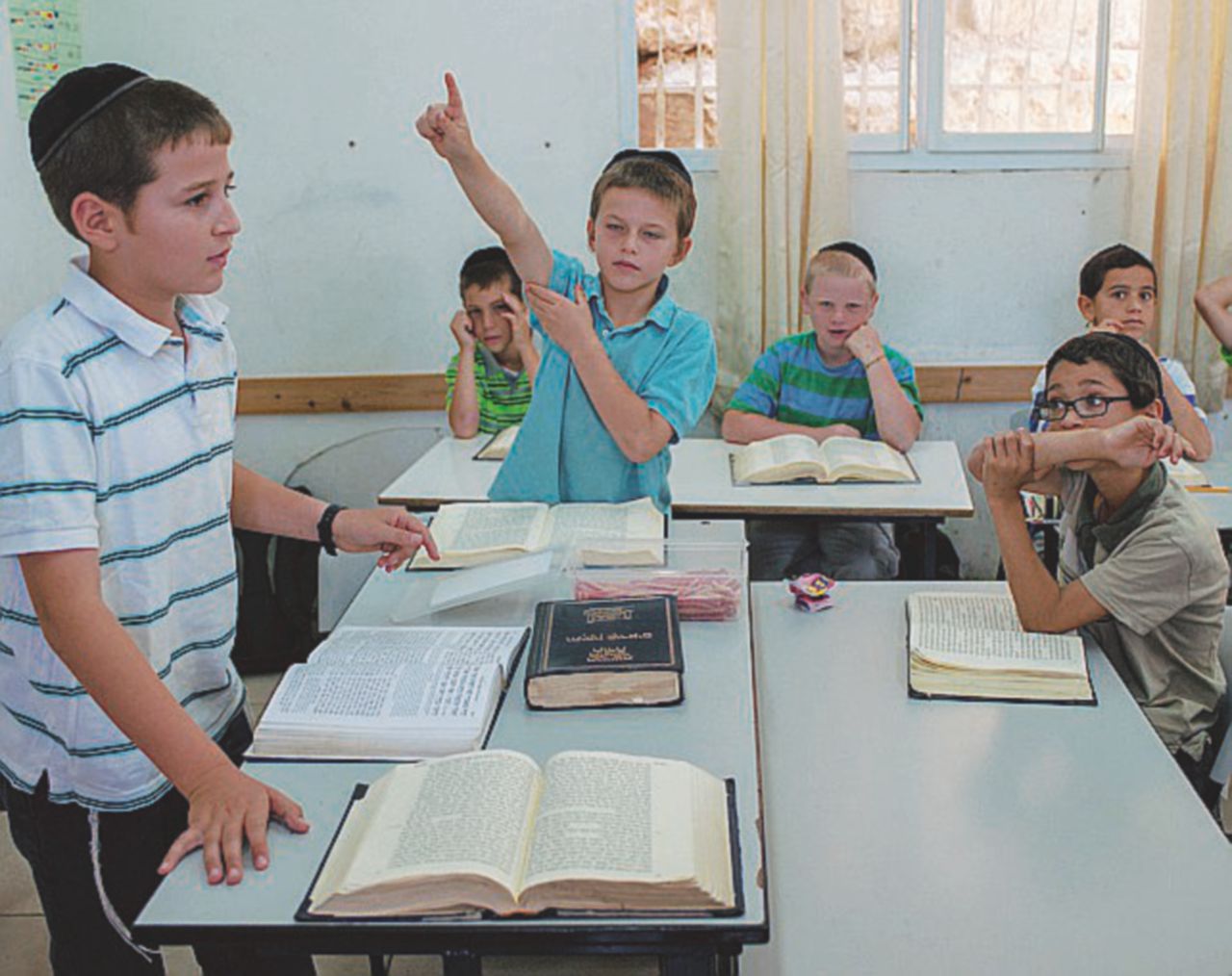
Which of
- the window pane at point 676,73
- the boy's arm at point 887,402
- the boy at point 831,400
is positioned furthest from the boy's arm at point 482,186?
the window pane at point 676,73

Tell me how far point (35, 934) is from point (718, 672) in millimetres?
1506

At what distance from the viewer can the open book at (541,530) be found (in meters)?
1.91

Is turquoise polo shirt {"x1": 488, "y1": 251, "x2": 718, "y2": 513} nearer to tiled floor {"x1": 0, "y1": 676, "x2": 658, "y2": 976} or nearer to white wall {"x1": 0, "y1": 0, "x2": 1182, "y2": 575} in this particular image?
tiled floor {"x1": 0, "y1": 676, "x2": 658, "y2": 976}

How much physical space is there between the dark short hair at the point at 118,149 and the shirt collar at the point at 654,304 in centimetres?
97

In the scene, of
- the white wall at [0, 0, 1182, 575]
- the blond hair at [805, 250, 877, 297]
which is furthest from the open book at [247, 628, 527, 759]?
the white wall at [0, 0, 1182, 575]

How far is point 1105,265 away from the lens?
333 centimetres

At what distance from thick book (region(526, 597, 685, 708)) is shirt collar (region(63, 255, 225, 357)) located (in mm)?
568

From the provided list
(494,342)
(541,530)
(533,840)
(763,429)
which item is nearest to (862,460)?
(763,429)

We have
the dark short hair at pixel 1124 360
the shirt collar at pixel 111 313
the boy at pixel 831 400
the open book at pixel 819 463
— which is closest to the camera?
the shirt collar at pixel 111 313

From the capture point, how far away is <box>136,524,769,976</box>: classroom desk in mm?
1005

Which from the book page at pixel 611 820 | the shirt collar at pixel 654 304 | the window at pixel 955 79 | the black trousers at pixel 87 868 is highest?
the window at pixel 955 79

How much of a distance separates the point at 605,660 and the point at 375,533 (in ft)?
1.14

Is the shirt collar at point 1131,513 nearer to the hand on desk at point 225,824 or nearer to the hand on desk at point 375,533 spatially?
the hand on desk at point 375,533

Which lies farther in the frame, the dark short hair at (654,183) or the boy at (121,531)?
the dark short hair at (654,183)
